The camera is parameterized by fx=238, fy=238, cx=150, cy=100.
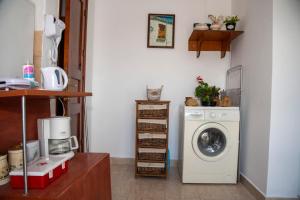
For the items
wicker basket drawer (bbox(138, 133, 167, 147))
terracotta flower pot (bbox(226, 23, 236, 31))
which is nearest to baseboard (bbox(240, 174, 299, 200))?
wicker basket drawer (bbox(138, 133, 167, 147))

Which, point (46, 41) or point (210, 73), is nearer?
point (46, 41)

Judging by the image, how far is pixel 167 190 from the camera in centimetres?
253

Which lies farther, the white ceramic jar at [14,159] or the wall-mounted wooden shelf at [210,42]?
the wall-mounted wooden shelf at [210,42]

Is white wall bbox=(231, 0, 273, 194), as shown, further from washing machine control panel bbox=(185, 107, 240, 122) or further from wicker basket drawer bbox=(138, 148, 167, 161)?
wicker basket drawer bbox=(138, 148, 167, 161)

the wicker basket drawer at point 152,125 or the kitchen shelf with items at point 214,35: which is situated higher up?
the kitchen shelf with items at point 214,35

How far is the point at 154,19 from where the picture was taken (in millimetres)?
3355

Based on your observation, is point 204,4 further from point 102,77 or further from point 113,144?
point 113,144

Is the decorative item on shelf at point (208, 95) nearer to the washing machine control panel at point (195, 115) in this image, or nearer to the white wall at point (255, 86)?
the washing machine control panel at point (195, 115)

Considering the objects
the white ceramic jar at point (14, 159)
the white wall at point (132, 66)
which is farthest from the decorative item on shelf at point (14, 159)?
the white wall at point (132, 66)

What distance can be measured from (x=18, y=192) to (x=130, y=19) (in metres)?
2.86

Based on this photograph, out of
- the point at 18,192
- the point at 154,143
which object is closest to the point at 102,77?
the point at 154,143

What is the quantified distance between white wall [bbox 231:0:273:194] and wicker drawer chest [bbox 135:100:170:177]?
919mm

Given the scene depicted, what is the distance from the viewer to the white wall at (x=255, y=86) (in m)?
2.21

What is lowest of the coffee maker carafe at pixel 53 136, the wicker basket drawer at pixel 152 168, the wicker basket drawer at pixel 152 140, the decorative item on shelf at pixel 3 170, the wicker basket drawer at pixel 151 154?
the wicker basket drawer at pixel 152 168
